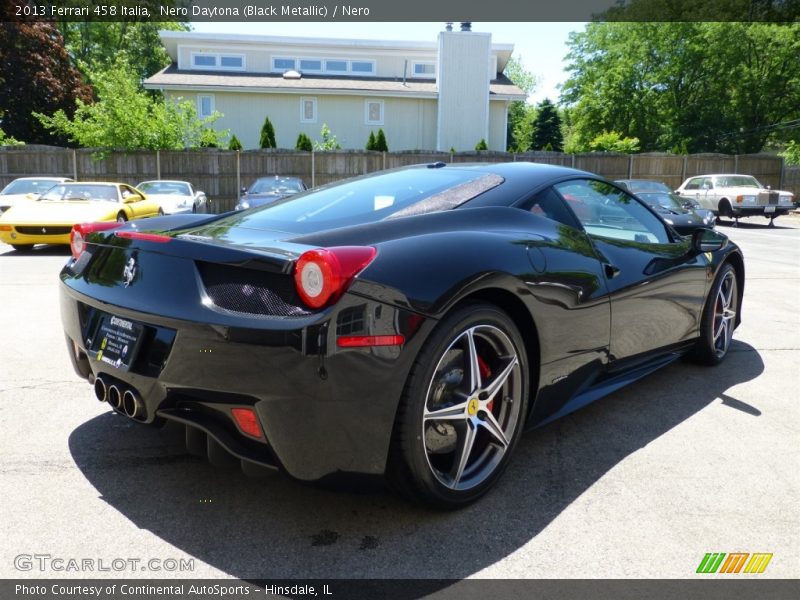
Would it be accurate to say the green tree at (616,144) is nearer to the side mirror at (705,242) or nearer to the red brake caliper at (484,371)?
the side mirror at (705,242)

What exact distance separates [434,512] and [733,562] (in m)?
1.02

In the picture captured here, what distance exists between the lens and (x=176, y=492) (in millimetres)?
2656

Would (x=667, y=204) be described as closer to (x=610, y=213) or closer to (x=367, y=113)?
(x=610, y=213)

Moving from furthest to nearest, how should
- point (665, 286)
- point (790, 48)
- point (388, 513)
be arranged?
point (790, 48), point (665, 286), point (388, 513)

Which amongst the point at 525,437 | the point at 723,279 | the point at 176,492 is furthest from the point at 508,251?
the point at 723,279

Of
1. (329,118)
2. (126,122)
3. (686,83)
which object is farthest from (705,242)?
(686,83)

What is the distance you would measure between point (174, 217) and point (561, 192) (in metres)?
1.96

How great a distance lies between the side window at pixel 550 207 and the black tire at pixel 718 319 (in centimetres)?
164

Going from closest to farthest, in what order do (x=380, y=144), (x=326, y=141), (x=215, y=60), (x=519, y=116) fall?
(x=380, y=144), (x=326, y=141), (x=215, y=60), (x=519, y=116)

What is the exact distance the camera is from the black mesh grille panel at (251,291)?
7.08 ft

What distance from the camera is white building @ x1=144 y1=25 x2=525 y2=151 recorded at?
29516mm

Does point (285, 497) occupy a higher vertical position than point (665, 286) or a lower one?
lower

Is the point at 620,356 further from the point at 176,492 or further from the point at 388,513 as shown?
the point at 176,492

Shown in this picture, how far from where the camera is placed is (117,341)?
8.16ft
